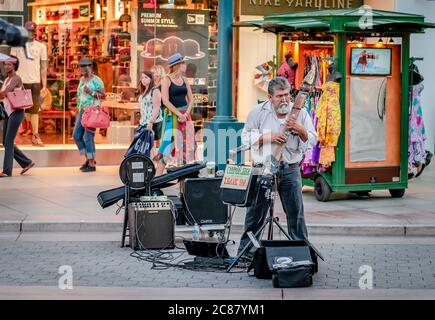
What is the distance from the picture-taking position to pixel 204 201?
11062 millimetres

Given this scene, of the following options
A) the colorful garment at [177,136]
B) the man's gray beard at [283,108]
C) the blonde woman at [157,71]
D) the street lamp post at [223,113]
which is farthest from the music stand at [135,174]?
the blonde woman at [157,71]

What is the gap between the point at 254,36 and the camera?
19781 millimetres

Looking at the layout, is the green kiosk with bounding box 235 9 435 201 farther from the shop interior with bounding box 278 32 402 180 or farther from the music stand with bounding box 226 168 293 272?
the music stand with bounding box 226 168 293 272

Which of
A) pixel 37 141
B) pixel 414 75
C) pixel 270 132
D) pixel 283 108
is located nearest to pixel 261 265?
pixel 270 132

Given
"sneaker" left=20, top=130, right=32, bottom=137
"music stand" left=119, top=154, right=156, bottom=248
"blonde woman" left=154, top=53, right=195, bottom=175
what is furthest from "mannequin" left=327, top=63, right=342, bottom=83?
"sneaker" left=20, top=130, right=32, bottom=137

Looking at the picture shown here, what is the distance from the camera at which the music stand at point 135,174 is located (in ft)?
35.6

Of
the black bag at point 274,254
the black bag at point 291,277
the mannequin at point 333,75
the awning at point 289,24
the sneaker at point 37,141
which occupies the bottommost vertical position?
the black bag at point 291,277

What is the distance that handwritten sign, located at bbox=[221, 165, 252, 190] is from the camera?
9.44 metres

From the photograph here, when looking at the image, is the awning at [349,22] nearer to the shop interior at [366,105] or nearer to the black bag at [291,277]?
the shop interior at [366,105]

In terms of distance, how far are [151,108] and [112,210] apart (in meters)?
3.00

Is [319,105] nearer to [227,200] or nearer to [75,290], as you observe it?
[227,200]

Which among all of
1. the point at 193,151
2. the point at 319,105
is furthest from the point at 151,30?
the point at 319,105

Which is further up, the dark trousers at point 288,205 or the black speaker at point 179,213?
the dark trousers at point 288,205

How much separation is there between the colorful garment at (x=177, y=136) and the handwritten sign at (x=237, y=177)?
534cm
